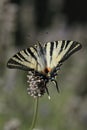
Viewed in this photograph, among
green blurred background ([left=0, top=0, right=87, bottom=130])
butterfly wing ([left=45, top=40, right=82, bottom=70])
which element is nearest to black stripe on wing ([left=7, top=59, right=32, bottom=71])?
butterfly wing ([left=45, top=40, right=82, bottom=70])

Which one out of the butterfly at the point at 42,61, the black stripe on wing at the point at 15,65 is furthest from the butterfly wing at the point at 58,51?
the black stripe on wing at the point at 15,65

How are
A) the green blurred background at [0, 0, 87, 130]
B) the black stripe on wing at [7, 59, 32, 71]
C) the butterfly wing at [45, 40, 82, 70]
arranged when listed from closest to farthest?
the black stripe on wing at [7, 59, 32, 71]
the butterfly wing at [45, 40, 82, 70]
the green blurred background at [0, 0, 87, 130]

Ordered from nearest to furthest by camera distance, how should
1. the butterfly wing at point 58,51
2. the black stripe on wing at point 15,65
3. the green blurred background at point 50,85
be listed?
the black stripe on wing at point 15,65 < the butterfly wing at point 58,51 < the green blurred background at point 50,85

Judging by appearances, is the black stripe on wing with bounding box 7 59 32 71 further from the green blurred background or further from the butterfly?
the green blurred background

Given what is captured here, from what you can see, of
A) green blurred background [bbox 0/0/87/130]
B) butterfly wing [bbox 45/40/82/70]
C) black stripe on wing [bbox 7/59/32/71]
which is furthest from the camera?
green blurred background [bbox 0/0/87/130]

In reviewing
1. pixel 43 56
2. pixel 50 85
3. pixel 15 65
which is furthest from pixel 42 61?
pixel 50 85

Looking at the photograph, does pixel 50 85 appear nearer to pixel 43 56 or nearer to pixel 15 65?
pixel 43 56

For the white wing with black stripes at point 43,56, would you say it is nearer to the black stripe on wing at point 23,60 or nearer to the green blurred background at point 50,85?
the black stripe on wing at point 23,60
